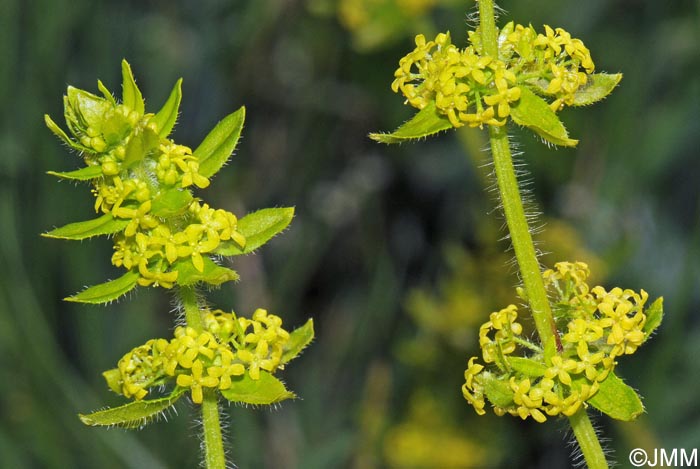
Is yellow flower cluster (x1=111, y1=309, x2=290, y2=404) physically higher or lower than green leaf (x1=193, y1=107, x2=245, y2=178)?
lower

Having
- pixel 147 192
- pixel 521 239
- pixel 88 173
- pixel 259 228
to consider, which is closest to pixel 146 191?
pixel 147 192

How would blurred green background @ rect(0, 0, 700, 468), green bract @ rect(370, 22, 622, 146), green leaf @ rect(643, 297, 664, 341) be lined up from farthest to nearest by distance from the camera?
blurred green background @ rect(0, 0, 700, 468), green leaf @ rect(643, 297, 664, 341), green bract @ rect(370, 22, 622, 146)

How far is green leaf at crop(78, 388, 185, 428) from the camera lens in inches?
66.6

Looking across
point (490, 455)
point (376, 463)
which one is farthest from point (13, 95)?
point (490, 455)

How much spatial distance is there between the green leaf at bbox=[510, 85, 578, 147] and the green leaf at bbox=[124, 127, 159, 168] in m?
0.62

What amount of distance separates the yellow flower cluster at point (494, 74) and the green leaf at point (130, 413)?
69cm

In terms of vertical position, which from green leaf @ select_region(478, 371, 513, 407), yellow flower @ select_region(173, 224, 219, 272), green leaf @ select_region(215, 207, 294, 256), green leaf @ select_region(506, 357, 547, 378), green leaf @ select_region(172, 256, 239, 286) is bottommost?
green leaf @ select_region(478, 371, 513, 407)

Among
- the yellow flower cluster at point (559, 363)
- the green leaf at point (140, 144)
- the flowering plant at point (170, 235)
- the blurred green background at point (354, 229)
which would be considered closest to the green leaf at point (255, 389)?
the flowering plant at point (170, 235)

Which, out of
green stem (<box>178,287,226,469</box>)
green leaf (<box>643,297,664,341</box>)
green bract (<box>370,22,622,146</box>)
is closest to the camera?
green stem (<box>178,287,226,469</box>)

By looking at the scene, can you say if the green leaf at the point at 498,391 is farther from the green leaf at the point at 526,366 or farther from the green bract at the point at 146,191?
the green bract at the point at 146,191

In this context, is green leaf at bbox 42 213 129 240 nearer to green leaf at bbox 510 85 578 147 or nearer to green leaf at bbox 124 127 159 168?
green leaf at bbox 124 127 159 168

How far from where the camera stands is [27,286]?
4.46m

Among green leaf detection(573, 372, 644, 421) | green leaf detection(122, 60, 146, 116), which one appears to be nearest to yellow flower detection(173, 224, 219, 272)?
green leaf detection(122, 60, 146, 116)

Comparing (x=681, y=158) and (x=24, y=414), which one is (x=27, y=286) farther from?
(x=681, y=158)
